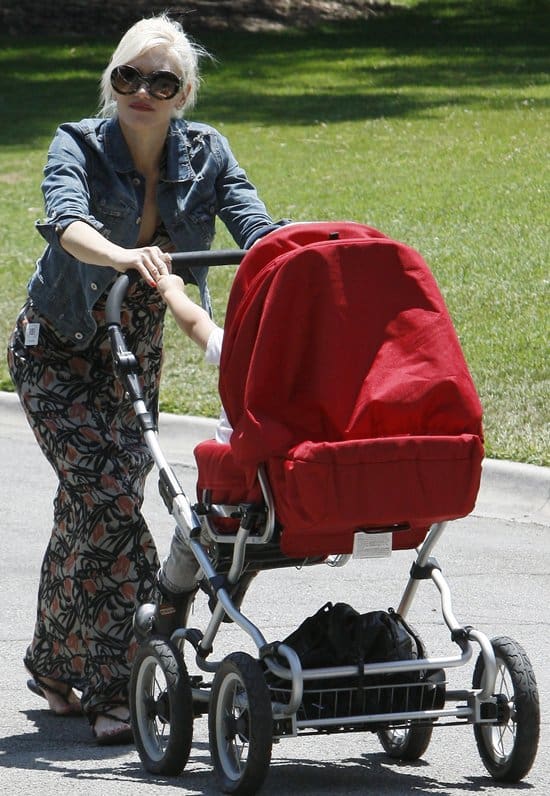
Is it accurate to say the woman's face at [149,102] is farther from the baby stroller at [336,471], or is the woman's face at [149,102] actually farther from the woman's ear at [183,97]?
the baby stroller at [336,471]

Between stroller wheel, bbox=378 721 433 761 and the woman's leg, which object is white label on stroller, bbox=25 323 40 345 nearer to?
the woman's leg

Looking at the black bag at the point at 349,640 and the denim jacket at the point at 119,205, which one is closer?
the black bag at the point at 349,640

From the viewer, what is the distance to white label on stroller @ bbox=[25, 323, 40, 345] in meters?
4.68

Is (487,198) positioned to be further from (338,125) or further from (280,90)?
(280,90)

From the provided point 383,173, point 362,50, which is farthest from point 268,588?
point 362,50

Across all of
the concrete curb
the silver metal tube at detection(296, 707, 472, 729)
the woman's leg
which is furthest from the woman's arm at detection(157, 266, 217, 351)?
the concrete curb

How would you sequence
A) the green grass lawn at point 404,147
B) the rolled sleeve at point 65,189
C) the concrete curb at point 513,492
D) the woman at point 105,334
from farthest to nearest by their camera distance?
1. the green grass lawn at point 404,147
2. the concrete curb at point 513,492
3. the woman at point 105,334
4. the rolled sleeve at point 65,189

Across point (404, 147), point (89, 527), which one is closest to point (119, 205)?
point (89, 527)

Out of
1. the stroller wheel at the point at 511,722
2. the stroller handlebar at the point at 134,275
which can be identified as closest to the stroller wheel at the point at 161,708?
the stroller wheel at the point at 511,722

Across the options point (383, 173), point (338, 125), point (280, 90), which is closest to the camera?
point (383, 173)

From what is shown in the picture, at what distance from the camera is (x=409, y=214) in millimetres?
13734

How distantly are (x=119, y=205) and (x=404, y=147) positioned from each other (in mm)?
12960

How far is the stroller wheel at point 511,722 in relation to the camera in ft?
12.5

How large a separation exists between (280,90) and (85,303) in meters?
18.0
